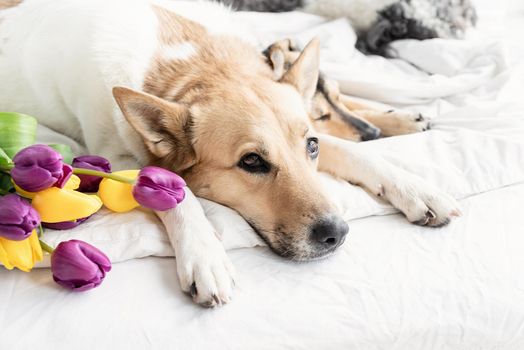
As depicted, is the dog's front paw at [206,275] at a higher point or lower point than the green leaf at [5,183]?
lower

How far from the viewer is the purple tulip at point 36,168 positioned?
109 cm

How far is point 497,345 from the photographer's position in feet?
4.21

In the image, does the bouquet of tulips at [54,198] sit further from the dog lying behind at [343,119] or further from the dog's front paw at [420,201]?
the dog lying behind at [343,119]

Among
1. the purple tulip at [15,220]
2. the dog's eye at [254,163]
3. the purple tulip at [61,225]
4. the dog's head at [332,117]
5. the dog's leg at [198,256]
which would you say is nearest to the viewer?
the purple tulip at [15,220]

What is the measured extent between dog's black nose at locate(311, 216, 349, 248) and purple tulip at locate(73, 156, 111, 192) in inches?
21.4

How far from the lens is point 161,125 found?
4.90ft

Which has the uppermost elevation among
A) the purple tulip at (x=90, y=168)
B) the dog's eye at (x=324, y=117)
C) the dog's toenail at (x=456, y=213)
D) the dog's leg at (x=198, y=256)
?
the purple tulip at (x=90, y=168)

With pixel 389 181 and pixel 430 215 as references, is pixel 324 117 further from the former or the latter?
pixel 430 215

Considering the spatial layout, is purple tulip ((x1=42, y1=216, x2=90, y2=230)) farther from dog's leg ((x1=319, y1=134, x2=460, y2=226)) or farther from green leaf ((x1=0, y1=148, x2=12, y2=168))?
dog's leg ((x1=319, y1=134, x2=460, y2=226))

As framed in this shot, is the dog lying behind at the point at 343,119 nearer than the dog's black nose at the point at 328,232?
No

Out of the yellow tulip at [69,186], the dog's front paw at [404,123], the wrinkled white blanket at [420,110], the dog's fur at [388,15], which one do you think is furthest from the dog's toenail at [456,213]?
the dog's fur at [388,15]

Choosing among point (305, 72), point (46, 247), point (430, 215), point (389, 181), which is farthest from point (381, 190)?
point (46, 247)

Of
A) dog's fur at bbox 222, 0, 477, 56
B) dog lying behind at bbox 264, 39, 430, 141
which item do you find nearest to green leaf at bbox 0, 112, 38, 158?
dog lying behind at bbox 264, 39, 430, 141

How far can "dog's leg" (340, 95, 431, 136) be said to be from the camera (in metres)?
2.07
